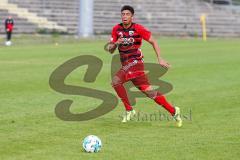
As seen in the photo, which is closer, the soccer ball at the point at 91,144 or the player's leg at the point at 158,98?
the soccer ball at the point at 91,144

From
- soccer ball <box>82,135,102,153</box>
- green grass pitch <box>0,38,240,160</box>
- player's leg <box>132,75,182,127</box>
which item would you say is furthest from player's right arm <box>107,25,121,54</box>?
soccer ball <box>82,135,102,153</box>

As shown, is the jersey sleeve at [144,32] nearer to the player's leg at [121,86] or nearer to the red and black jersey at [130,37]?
the red and black jersey at [130,37]

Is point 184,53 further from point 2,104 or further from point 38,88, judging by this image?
point 2,104

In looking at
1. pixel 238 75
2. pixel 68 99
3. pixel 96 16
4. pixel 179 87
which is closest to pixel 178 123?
pixel 68 99

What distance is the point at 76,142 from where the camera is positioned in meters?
10.4

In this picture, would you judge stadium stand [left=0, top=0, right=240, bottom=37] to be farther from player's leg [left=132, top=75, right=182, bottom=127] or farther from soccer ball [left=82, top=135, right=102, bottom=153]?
soccer ball [left=82, top=135, right=102, bottom=153]

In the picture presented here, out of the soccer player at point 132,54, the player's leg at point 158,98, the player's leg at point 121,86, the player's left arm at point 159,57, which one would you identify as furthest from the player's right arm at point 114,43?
the player's leg at point 158,98

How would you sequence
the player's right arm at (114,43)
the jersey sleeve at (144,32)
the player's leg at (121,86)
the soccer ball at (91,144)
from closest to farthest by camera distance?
1. the soccer ball at (91,144)
2. the player's right arm at (114,43)
3. the jersey sleeve at (144,32)
4. the player's leg at (121,86)

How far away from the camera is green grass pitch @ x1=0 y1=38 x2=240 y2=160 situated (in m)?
9.67

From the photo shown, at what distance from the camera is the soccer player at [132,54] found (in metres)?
12.3

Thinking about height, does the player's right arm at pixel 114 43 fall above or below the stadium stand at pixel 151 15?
above

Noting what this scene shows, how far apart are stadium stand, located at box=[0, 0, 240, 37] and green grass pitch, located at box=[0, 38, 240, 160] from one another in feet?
97.8

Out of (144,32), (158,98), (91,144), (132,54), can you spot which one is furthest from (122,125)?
(91,144)

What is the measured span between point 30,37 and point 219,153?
3847cm
